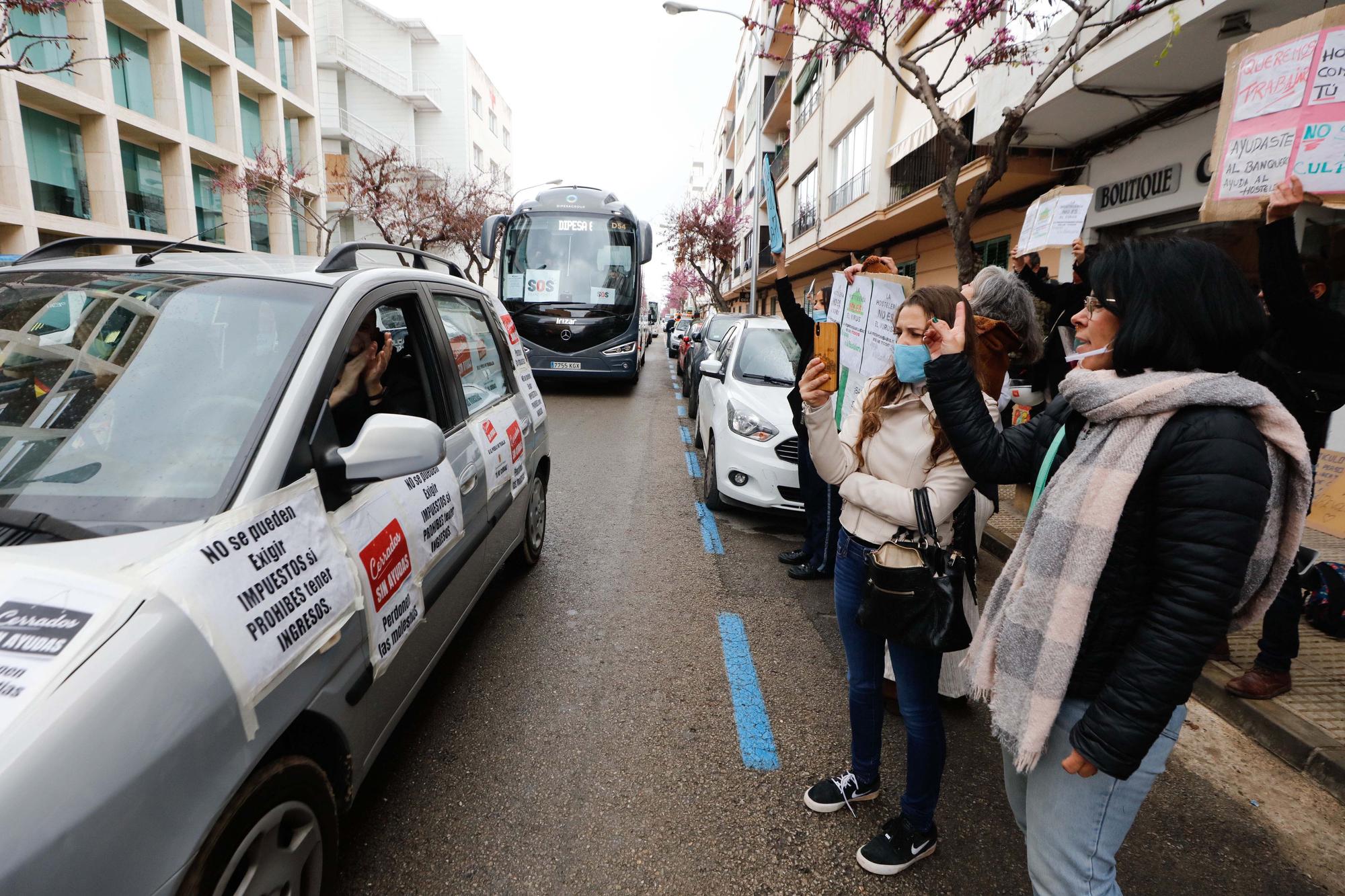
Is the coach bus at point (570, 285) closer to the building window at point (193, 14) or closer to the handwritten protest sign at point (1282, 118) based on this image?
the handwritten protest sign at point (1282, 118)

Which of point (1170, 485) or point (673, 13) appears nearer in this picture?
point (1170, 485)

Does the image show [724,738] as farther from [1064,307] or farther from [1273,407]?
[1064,307]

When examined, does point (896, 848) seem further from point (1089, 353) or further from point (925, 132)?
point (925, 132)

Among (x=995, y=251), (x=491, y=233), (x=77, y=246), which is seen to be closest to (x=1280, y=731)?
(x=77, y=246)

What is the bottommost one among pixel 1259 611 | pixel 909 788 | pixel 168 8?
pixel 909 788

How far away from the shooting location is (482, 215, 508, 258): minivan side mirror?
42.3 ft

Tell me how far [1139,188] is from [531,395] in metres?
7.76

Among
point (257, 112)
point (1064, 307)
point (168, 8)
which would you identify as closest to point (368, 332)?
point (1064, 307)

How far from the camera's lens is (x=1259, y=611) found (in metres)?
1.49

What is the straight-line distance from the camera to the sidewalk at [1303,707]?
2824mm

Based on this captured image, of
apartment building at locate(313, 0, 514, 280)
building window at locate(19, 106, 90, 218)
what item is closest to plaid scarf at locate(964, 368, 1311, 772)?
building window at locate(19, 106, 90, 218)

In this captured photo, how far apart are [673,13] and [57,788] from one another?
18292mm

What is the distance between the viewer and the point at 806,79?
2312 centimetres

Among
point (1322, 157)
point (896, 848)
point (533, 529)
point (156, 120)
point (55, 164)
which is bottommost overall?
point (896, 848)
